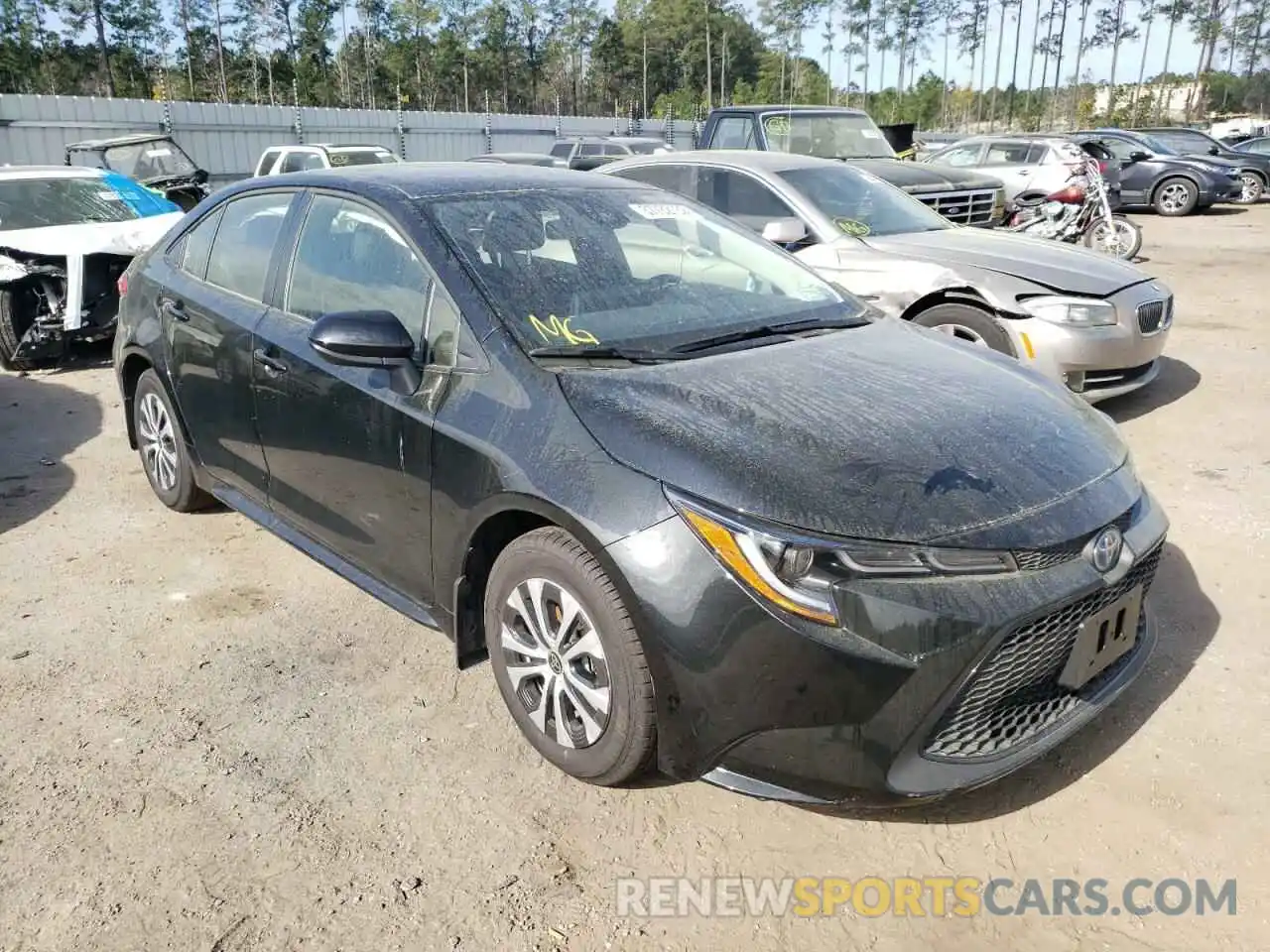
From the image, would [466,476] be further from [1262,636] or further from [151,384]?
[1262,636]

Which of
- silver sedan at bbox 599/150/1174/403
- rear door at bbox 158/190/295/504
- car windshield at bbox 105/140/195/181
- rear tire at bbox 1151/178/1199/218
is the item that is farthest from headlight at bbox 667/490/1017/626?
rear tire at bbox 1151/178/1199/218

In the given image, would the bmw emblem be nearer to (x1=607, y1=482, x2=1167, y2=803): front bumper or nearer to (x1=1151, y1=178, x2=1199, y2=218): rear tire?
(x1=607, y1=482, x2=1167, y2=803): front bumper

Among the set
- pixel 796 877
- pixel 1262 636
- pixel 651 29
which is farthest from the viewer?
pixel 651 29

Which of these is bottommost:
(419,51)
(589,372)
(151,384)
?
(151,384)

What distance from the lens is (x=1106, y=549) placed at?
2459 mm

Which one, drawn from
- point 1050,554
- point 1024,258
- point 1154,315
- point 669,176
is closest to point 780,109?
point 669,176

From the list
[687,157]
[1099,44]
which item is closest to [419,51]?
[1099,44]

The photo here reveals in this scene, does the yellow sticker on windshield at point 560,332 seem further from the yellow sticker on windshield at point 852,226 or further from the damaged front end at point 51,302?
the damaged front end at point 51,302

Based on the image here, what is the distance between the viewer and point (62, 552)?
4.30 m

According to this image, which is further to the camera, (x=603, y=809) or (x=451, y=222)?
(x=451, y=222)

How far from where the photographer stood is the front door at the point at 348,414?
2.96 m

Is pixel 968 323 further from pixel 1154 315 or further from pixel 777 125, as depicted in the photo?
pixel 777 125

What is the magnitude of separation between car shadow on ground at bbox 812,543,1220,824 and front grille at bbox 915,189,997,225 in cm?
633

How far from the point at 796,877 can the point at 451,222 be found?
216 cm
